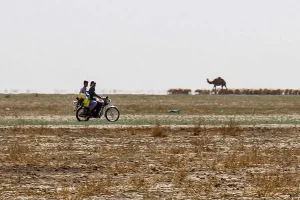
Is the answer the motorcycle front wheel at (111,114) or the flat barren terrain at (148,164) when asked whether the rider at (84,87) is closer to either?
the motorcycle front wheel at (111,114)

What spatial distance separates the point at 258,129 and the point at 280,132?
161cm

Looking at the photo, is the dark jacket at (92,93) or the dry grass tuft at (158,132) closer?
the dry grass tuft at (158,132)

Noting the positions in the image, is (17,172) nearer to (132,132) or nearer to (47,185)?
(47,185)

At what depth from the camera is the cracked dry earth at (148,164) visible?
578 inches

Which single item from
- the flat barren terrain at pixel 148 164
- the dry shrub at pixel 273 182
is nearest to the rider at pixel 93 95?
the flat barren terrain at pixel 148 164

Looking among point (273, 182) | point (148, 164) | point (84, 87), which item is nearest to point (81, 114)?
point (84, 87)

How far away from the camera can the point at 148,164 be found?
759 inches

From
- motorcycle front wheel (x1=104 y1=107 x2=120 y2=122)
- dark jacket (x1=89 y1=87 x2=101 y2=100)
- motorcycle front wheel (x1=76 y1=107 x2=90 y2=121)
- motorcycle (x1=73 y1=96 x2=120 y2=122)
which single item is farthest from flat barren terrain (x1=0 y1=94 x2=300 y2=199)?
motorcycle front wheel (x1=104 y1=107 x2=120 y2=122)

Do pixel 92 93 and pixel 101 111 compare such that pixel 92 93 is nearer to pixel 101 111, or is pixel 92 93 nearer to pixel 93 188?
pixel 101 111

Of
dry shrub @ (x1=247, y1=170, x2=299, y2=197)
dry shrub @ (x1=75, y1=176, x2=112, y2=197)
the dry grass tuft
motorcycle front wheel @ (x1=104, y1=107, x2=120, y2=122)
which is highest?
motorcycle front wheel @ (x1=104, y1=107, x2=120, y2=122)

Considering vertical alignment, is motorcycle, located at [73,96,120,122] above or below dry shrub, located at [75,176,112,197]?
above

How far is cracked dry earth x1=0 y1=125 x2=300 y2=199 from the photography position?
14688 mm

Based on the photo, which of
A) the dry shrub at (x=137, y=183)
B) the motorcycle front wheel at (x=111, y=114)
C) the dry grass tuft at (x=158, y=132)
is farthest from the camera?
the motorcycle front wheel at (x=111, y=114)

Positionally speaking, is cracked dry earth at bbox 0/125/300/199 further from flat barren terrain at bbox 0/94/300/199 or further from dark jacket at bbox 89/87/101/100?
dark jacket at bbox 89/87/101/100
